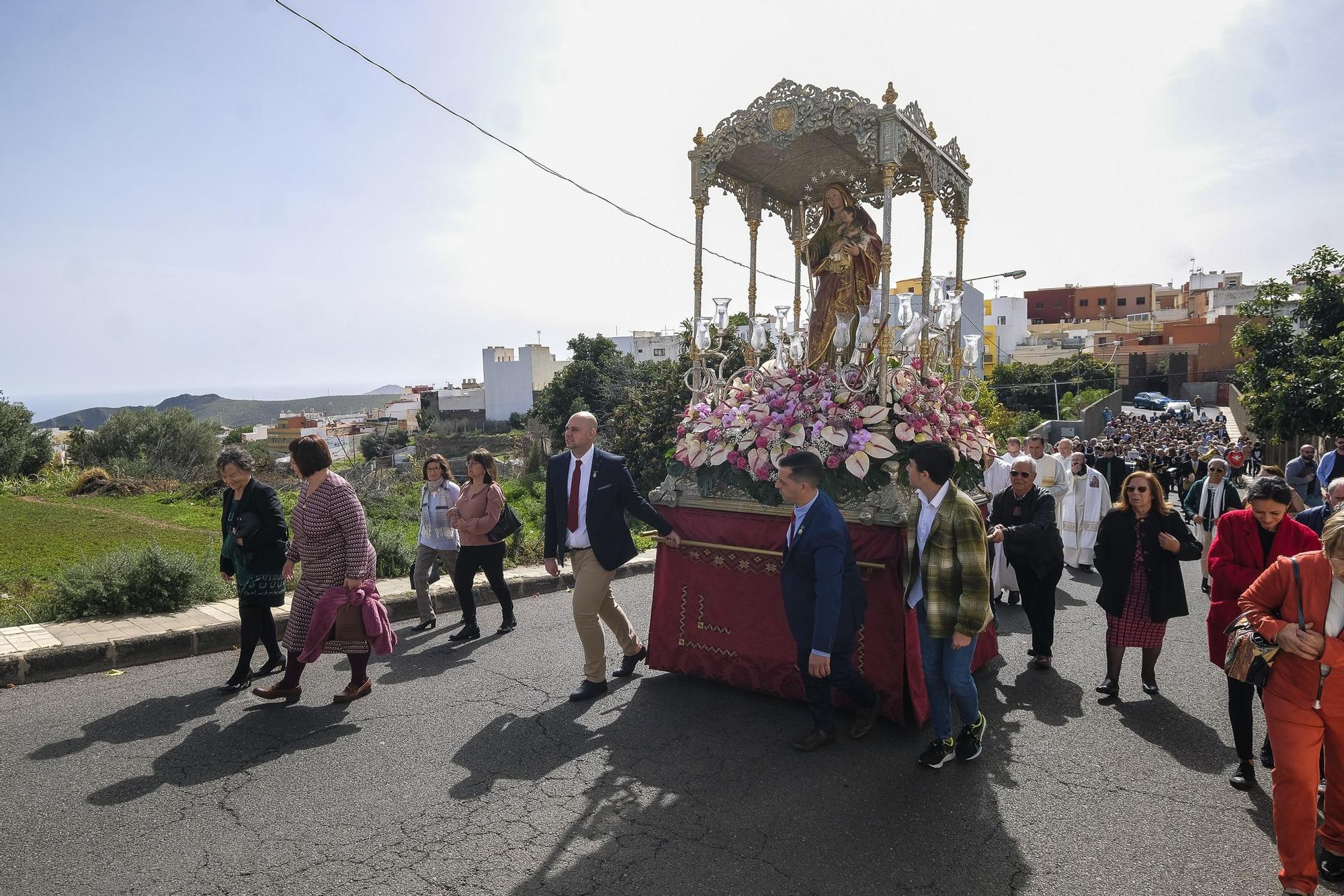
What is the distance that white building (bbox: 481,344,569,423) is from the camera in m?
71.3

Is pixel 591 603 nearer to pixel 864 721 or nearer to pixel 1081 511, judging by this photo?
pixel 864 721

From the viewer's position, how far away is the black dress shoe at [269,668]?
554 centimetres

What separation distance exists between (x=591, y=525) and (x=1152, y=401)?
46.9 m

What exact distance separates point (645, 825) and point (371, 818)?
1.26 metres

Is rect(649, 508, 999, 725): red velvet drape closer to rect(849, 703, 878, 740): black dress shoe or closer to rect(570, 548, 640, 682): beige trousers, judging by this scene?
rect(849, 703, 878, 740): black dress shoe

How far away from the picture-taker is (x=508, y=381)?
234ft

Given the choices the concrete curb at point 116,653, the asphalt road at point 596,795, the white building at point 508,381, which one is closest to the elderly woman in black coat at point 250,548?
the asphalt road at point 596,795

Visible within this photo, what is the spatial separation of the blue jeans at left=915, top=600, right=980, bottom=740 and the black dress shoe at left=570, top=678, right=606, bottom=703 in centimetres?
212

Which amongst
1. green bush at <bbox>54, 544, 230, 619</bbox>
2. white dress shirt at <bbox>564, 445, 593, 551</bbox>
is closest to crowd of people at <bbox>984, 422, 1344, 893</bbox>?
white dress shirt at <bbox>564, 445, 593, 551</bbox>

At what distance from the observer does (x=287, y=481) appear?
2161 cm

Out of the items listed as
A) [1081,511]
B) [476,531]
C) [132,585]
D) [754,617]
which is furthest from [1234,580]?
[132,585]

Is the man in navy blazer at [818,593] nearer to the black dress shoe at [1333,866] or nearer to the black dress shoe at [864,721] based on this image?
the black dress shoe at [864,721]

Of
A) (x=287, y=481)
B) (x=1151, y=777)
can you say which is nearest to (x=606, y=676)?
(x=1151, y=777)

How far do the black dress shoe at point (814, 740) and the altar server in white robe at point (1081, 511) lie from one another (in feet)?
20.3
